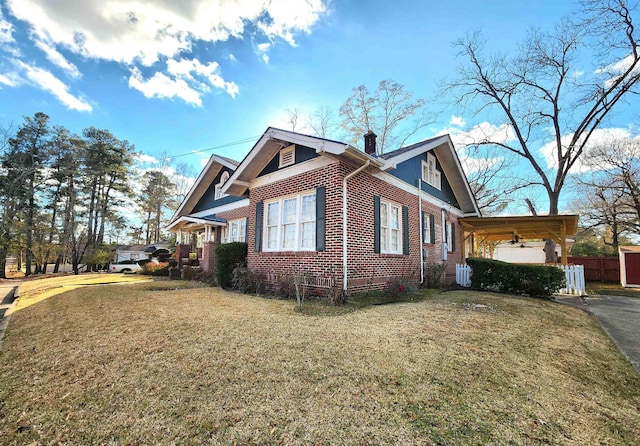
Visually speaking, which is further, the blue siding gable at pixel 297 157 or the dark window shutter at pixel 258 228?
the dark window shutter at pixel 258 228

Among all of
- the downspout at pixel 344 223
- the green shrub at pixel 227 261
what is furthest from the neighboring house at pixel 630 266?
the green shrub at pixel 227 261

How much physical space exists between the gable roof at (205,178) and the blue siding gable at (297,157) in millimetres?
5588

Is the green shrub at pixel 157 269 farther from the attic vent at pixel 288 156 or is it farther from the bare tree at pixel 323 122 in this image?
the bare tree at pixel 323 122

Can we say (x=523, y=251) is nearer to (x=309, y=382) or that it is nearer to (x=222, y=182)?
(x=222, y=182)

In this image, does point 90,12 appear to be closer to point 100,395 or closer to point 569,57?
point 100,395

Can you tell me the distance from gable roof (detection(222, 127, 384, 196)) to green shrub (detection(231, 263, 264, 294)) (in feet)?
10.0

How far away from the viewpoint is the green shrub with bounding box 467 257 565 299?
29.4 feet

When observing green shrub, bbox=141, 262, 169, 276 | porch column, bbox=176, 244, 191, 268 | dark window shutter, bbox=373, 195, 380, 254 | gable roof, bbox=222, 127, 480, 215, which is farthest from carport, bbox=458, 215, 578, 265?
green shrub, bbox=141, 262, 169, 276

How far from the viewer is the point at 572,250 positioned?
27953mm

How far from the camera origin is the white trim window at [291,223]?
820 centimetres

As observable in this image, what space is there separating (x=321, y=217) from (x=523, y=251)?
27548mm

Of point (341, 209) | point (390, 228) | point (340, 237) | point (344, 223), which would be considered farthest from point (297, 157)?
point (390, 228)

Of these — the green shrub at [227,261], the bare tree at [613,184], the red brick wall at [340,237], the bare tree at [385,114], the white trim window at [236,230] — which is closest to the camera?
the red brick wall at [340,237]

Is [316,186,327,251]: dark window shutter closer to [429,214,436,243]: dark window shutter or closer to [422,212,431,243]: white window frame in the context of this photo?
[422,212,431,243]: white window frame
